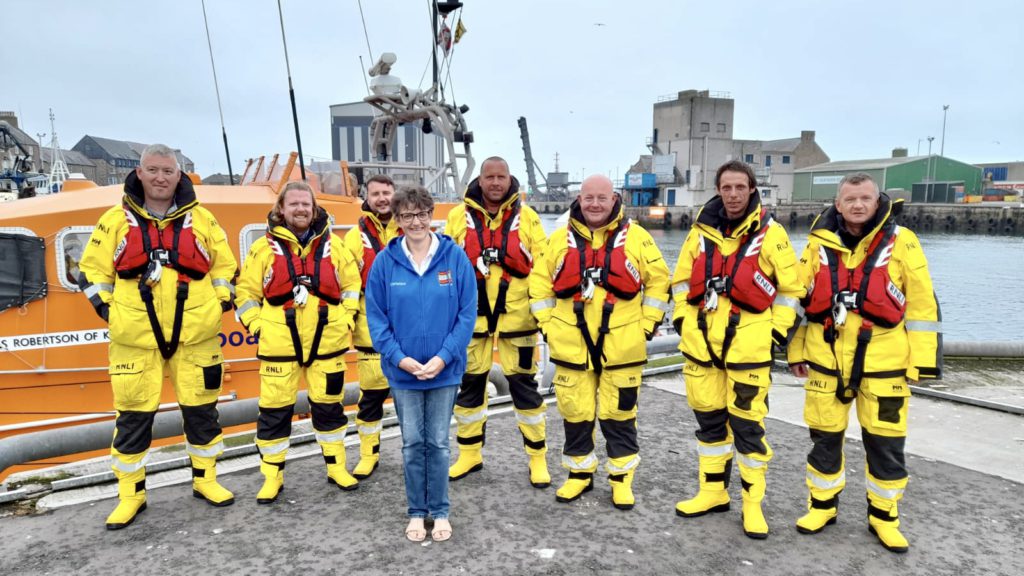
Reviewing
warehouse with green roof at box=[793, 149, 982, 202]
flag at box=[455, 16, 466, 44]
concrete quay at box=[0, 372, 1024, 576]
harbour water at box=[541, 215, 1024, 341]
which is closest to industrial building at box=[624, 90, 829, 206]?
warehouse with green roof at box=[793, 149, 982, 202]

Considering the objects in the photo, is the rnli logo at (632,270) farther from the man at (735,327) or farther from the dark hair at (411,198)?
the dark hair at (411,198)

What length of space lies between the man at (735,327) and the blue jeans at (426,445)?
4.39 ft

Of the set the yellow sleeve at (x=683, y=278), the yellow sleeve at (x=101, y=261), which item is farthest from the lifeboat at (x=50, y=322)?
Answer: the yellow sleeve at (x=683, y=278)

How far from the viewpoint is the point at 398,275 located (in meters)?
3.19

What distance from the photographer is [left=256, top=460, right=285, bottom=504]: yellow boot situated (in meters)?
3.70

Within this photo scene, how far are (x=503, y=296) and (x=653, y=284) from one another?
943 millimetres

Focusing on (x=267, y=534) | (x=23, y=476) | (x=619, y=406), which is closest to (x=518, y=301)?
(x=619, y=406)

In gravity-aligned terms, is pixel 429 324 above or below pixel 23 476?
above

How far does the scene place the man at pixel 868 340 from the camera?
318 centimetres

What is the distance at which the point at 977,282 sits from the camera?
28797 mm

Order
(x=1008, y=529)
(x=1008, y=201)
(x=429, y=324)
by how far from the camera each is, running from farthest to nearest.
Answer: (x=1008, y=201) < (x=1008, y=529) < (x=429, y=324)

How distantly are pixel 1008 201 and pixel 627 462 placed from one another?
73960mm

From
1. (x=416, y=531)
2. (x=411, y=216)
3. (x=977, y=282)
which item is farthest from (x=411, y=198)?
(x=977, y=282)

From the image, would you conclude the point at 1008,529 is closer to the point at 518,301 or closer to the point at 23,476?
the point at 518,301
